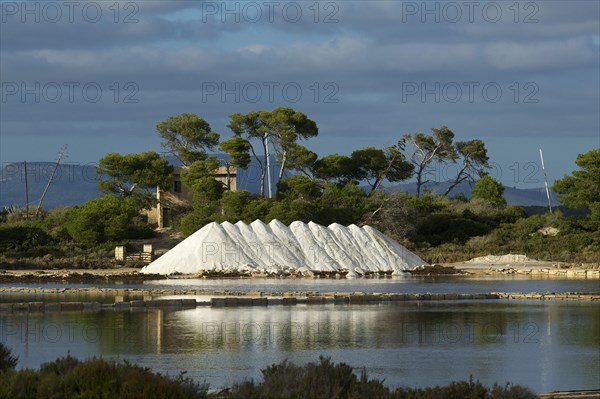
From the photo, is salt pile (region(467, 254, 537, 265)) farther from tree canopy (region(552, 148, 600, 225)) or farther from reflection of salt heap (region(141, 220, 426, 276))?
tree canopy (region(552, 148, 600, 225))

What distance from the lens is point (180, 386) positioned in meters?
9.14

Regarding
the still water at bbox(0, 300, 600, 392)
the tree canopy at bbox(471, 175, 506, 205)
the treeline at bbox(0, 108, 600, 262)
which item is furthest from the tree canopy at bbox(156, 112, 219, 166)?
the still water at bbox(0, 300, 600, 392)

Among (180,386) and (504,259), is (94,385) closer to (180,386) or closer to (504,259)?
(180,386)

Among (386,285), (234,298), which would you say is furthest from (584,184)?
(234,298)

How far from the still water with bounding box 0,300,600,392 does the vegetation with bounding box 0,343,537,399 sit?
6.32 ft

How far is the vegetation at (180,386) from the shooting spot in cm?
886

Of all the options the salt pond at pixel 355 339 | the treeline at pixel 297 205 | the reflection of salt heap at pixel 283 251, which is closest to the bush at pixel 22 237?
the treeline at pixel 297 205

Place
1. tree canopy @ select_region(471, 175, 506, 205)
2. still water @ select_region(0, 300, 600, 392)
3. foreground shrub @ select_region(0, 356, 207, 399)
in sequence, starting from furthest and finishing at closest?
tree canopy @ select_region(471, 175, 506, 205) → still water @ select_region(0, 300, 600, 392) → foreground shrub @ select_region(0, 356, 207, 399)

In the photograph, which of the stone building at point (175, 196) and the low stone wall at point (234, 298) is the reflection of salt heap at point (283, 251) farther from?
the stone building at point (175, 196)

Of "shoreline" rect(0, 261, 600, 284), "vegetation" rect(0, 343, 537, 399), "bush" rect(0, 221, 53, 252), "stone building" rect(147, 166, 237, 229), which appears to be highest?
"stone building" rect(147, 166, 237, 229)

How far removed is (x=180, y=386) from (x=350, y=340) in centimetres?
758

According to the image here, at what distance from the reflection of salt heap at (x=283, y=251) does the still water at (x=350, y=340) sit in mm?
15089

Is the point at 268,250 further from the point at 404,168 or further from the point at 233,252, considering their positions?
the point at 404,168

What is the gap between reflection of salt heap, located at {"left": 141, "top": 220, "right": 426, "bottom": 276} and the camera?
125 ft
